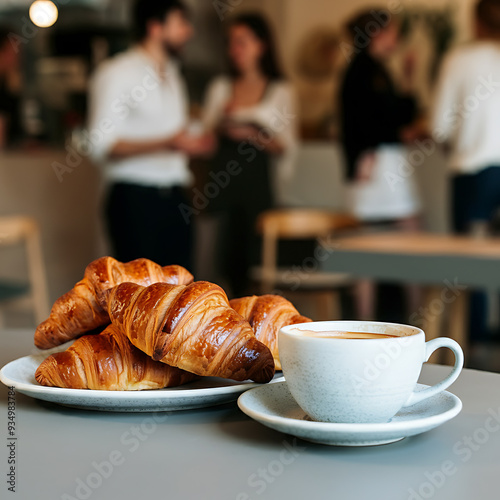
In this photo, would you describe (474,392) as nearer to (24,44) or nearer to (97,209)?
(97,209)

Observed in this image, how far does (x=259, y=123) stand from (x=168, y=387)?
2.90 m

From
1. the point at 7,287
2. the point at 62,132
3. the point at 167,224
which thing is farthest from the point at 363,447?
the point at 62,132

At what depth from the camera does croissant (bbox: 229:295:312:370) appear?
1.98 ft

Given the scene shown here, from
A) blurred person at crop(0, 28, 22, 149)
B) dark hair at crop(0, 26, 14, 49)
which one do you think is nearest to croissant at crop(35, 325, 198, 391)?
blurred person at crop(0, 28, 22, 149)

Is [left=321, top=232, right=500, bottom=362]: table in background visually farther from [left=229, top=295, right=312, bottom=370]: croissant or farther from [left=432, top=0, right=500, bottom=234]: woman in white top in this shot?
[left=229, top=295, right=312, bottom=370]: croissant

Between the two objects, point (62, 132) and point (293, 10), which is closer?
point (62, 132)

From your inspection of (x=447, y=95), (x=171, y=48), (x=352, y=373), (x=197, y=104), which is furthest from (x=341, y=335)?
(x=197, y=104)

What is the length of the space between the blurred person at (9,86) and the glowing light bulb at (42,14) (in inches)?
6.6

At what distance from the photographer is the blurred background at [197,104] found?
11.8 feet

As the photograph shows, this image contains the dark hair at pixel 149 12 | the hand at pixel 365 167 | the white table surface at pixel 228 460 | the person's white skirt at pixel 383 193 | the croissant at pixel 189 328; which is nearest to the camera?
the white table surface at pixel 228 460

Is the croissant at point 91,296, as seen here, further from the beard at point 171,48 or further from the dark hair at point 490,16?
the dark hair at point 490,16

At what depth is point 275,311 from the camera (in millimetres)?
614

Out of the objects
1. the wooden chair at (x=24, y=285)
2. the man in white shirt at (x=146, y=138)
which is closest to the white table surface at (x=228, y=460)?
the wooden chair at (x=24, y=285)

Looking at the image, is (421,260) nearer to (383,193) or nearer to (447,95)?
(447,95)
